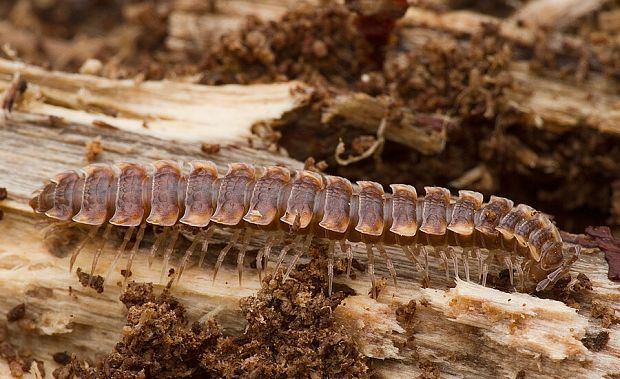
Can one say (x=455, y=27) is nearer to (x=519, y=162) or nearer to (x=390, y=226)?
(x=519, y=162)

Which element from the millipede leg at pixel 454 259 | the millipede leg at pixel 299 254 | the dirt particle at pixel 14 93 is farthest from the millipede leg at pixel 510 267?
the dirt particle at pixel 14 93

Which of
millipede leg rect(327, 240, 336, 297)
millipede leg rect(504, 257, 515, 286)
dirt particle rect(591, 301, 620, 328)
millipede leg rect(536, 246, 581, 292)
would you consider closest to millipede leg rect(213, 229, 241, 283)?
millipede leg rect(327, 240, 336, 297)

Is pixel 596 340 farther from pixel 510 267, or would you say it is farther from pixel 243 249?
pixel 243 249

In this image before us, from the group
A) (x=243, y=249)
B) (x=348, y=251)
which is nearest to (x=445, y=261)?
(x=348, y=251)

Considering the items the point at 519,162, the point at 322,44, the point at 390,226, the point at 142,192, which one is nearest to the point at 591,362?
the point at 390,226

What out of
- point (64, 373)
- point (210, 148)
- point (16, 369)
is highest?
point (210, 148)

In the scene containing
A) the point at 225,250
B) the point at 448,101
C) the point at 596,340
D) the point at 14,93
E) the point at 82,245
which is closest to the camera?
the point at 596,340

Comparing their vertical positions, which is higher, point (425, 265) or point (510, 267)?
point (510, 267)
